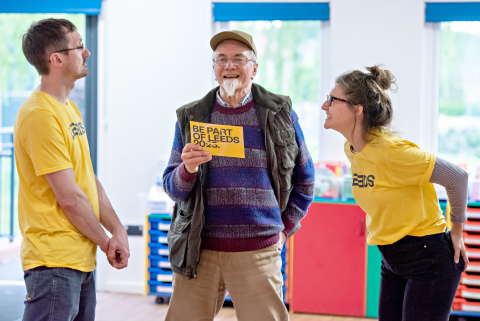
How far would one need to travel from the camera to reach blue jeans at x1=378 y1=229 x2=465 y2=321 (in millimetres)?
1656

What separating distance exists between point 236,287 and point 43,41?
1086 millimetres

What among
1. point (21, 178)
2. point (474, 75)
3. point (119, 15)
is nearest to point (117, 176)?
point (119, 15)

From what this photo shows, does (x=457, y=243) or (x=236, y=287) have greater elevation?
(x=457, y=243)

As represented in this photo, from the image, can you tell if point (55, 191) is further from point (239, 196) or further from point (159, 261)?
point (159, 261)

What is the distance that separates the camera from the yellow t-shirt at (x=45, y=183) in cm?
154

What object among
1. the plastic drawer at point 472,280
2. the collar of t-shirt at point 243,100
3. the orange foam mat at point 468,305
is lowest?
the orange foam mat at point 468,305

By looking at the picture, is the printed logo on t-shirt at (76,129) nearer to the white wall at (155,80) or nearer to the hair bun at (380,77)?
the hair bun at (380,77)

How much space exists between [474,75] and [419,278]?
2.81 m

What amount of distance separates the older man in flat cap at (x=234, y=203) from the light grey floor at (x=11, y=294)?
1.96 m

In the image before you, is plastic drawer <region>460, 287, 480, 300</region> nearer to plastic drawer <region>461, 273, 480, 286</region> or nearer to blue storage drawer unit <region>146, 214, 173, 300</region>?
plastic drawer <region>461, 273, 480, 286</region>

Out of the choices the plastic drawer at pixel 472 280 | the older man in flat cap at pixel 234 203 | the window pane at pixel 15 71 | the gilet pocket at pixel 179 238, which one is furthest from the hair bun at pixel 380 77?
the window pane at pixel 15 71

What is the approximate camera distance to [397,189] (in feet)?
5.63

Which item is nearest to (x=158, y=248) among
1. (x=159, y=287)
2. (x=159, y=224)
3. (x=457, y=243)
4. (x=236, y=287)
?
(x=159, y=224)

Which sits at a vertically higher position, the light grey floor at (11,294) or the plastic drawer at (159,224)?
the plastic drawer at (159,224)
